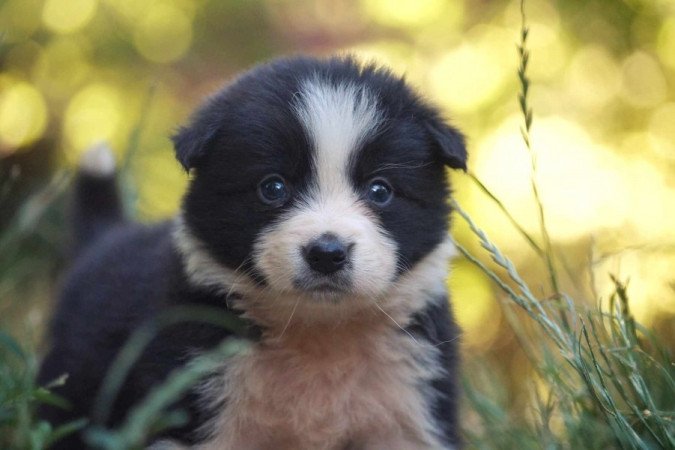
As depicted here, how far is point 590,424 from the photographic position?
347cm

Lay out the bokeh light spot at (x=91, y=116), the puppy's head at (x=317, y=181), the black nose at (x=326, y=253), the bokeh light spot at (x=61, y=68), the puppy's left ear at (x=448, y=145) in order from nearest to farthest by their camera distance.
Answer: the black nose at (x=326, y=253) < the puppy's head at (x=317, y=181) < the puppy's left ear at (x=448, y=145) < the bokeh light spot at (x=61, y=68) < the bokeh light spot at (x=91, y=116)

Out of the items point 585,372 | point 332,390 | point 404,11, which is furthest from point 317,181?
point 404,11

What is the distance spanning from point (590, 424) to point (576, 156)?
3.48 metres

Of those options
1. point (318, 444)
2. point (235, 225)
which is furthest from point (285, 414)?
point (235, 225)

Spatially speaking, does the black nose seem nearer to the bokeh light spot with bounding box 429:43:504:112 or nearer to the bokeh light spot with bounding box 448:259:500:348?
the bokeh light spot with bounding box 448:259:500:348

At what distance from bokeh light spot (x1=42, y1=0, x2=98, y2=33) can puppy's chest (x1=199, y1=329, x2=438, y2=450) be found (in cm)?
375

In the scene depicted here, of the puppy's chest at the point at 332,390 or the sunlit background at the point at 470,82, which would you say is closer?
the puppy's chest at the point at 332,390

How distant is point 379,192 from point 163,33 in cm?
380

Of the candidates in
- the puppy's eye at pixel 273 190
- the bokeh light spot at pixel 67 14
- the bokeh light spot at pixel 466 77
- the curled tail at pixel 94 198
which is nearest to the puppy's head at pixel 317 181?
the puppy's eye at pixel 273 190

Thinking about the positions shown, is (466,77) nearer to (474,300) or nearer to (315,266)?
(474,300)

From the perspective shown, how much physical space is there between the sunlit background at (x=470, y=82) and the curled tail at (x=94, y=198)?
1512 mm

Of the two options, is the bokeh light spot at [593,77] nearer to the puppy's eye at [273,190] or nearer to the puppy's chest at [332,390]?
the puppy's chest at [332,390]

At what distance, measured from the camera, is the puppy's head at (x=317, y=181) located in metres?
3.23

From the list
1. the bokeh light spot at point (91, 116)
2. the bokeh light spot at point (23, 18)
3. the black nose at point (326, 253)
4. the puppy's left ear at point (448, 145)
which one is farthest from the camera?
the bokeh light spot at point (91, 116)
